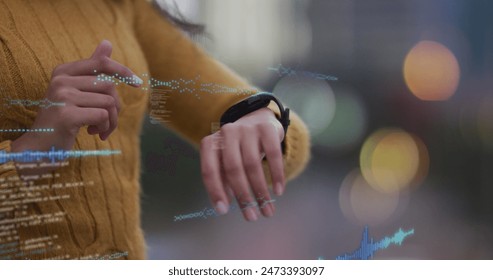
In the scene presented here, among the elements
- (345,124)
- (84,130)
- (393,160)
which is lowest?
(393,160)

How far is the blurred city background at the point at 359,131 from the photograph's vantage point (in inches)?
51.3

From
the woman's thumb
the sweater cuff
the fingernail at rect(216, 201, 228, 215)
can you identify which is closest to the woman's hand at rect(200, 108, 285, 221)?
the fingernail at rect(216, 201, 228, 215)

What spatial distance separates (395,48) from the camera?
4.42ft

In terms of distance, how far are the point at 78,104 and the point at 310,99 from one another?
61cm

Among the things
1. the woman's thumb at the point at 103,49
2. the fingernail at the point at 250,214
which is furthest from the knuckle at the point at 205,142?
the woman's thumb at the point at 103,49

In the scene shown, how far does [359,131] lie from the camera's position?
4.45 feet

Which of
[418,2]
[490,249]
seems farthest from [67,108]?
[490,249]
